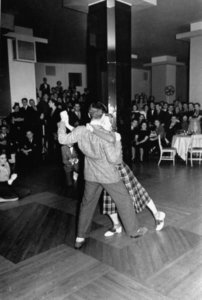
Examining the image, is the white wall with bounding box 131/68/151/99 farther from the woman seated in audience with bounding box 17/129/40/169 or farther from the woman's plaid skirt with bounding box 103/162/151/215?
the woman's plaid skirt with bounding box 103/162/151/215

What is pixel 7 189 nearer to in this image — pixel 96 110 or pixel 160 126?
pixel 96 110

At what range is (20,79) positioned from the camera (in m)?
8.91

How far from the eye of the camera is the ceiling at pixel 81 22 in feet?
22.9

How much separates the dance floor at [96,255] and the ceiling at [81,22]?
3.18 metres

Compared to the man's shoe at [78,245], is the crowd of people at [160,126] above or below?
above

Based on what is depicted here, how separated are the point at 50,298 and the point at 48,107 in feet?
25.8

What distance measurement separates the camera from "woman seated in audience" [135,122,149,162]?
25.0 ft

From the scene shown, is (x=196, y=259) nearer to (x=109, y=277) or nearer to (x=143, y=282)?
(x=143, y=282)

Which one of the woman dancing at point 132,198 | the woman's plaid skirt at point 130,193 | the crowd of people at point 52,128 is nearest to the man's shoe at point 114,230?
the woman dancing at point 132,198

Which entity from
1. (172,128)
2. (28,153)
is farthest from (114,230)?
(172,128)

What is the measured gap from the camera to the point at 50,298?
2201mm

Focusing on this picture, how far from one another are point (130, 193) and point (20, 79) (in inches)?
267

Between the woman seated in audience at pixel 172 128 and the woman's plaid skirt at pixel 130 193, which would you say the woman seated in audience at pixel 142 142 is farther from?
the woman's plaid skirt at pixel 130 193

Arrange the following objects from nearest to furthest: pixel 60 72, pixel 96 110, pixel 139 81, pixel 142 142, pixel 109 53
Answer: pixel 96 110
pixel 109 53
pixel 142 142
pixel 60 72
pixel 139 81
